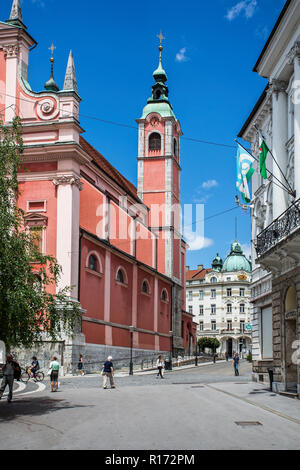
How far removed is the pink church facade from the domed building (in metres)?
47.7

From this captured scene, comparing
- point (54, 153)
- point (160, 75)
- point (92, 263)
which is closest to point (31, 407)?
point (54, 153)

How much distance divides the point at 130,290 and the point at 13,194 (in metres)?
27.6

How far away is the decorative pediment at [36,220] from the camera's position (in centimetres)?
3372

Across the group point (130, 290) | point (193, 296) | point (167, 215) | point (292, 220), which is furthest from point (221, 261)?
point (292, 220)

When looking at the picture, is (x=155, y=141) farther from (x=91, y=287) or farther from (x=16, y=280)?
(x=16, y=280)

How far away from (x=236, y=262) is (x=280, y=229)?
291ft

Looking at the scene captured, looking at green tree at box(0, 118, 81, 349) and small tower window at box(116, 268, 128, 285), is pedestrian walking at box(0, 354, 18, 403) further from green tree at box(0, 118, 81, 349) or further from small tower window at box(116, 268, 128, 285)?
small tower window at box(116, 268, 128, 285)

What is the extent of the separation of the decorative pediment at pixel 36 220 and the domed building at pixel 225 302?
232 feet

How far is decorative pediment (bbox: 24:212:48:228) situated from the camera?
111ft

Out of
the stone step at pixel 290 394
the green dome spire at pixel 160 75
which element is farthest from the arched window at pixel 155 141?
the stone step at pixel 290 394

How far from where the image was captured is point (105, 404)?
55.3 ft

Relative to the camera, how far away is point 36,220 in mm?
33844

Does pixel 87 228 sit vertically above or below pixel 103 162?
below
